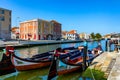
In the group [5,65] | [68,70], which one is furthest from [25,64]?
[68,70]

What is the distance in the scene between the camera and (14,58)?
48.4ft

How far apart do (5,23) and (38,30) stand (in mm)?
20219

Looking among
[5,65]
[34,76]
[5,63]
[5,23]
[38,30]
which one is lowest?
[34,76]

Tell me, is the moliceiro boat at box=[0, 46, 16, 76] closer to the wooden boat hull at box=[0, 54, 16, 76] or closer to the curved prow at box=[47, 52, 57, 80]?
the wooden boat hull at box=[0, 54, 16, 76]

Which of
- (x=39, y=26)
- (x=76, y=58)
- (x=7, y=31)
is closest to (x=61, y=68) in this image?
(x=76, y=58)

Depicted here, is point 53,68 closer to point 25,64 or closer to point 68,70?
point 68,70

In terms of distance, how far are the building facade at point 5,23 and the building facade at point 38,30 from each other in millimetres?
15868

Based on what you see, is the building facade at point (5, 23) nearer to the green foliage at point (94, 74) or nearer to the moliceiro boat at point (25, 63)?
the moliceiro boat at point (25, 63)

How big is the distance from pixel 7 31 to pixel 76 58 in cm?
5479

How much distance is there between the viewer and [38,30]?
86625mm

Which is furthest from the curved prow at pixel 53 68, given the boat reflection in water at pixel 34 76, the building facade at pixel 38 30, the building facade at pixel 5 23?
the building facade at pixel 38 30

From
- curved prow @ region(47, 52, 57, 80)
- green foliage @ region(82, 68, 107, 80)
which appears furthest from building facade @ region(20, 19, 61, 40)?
curved prow @ region(47, 52, 57, 80)

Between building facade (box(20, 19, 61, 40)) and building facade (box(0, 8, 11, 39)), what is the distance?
52.1 ft

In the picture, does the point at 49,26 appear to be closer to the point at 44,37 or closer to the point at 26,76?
the point at 44,37
